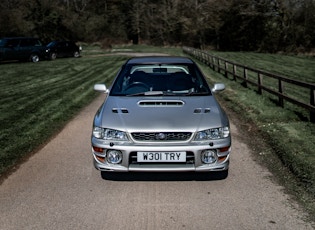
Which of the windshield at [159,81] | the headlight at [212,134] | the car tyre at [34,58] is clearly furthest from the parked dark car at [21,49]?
the headlight at [212,134]

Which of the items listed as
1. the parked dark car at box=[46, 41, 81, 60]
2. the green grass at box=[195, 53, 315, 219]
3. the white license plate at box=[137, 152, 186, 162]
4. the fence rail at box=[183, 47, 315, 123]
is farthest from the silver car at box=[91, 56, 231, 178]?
the parked dark car at box=[46, 41, 81, 60]

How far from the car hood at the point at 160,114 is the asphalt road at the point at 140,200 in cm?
81

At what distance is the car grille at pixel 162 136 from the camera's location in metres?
4.42

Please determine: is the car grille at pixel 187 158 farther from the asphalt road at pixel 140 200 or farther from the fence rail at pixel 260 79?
the fence rail at pixel 260 79

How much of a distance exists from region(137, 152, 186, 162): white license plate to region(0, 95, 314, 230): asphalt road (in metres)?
0.44

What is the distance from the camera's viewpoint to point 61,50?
3125 centimetres

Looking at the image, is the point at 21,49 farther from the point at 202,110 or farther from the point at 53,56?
the point at 202,110

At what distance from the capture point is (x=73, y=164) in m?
5.60

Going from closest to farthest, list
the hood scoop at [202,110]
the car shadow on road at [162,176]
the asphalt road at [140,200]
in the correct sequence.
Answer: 1. the asphalt road at [140,200]
2. the hood scoop at [202,110]
3. the car shadow on road at [162,176]

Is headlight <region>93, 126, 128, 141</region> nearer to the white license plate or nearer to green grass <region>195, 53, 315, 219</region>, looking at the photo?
the white license plate

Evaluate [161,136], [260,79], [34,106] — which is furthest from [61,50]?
[161,136]

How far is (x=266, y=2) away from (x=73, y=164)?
46.0 meters

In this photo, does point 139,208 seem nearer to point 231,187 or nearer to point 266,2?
point 231,187

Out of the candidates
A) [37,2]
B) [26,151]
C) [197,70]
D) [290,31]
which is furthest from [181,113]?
[37,2]
